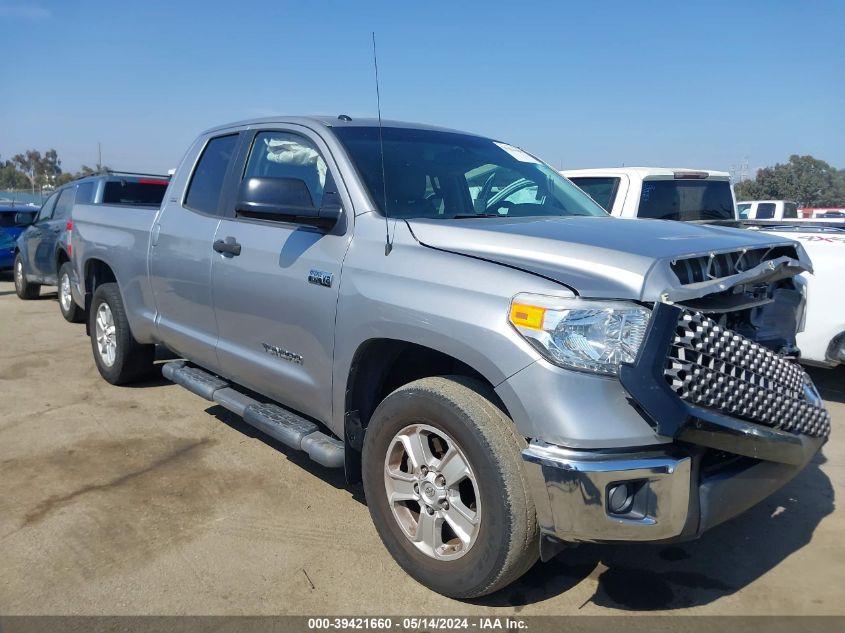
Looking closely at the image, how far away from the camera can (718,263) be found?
8.57 feet

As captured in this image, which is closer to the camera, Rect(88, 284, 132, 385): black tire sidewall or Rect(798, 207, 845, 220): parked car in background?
Rect(88, 284, 132, 385): black tire sidewall

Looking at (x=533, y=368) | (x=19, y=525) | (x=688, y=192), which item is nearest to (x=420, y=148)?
(x=533, y=368)

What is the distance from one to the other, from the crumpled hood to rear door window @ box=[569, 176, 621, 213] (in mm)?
3717

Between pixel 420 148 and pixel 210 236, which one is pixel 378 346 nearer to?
pixel 420 148

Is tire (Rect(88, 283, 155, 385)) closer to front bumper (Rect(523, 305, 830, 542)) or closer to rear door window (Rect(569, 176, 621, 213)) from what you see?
front bumper (Rect(523, 305, 830, 542))

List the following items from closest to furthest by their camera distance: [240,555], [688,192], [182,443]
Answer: [240,555] < [182,443] < [688,192]

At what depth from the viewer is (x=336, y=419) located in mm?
3230

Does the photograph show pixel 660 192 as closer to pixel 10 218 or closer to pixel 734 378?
pixel 734 378

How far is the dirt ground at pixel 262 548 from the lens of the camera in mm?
2787

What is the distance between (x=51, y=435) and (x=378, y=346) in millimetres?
2909

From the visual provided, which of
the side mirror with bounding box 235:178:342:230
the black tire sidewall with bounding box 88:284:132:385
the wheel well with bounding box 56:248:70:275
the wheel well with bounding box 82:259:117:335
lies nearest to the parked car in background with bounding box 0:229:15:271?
the wheel well with bounding box 56:248:70:275

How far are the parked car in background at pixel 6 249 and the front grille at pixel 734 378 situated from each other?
14.5 m

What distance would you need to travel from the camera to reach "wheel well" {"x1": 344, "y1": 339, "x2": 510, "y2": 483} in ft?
9.88

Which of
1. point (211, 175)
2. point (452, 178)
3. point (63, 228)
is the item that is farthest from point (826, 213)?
point (211, 175)
